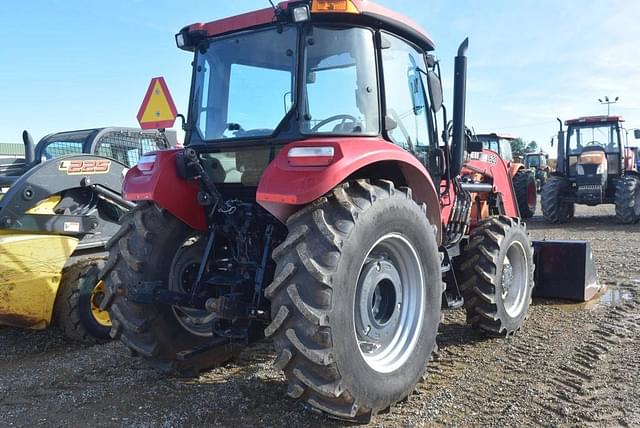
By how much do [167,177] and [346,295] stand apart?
1.59 metres

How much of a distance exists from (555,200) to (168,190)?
1191 centimetres

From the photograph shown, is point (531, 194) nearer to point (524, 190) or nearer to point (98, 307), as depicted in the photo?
point (524, 190)

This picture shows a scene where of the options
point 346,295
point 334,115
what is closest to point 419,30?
point 334,115

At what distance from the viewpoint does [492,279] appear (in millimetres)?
4625

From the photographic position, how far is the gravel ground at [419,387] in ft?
10.9

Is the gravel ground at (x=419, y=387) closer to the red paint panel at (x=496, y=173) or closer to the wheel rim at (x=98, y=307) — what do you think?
the wheel rim at (x=98, y=307)

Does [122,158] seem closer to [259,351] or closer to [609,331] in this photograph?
[259,351]

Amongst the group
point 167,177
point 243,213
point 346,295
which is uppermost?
point 167,177

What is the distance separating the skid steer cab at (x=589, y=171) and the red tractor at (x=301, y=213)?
10401mm

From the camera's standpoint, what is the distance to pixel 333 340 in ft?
9.09

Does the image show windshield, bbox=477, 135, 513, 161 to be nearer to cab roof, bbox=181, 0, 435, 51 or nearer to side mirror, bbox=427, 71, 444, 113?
side mirror, bbox=427, 71, 444, 113

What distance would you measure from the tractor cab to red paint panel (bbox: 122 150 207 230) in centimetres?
1190

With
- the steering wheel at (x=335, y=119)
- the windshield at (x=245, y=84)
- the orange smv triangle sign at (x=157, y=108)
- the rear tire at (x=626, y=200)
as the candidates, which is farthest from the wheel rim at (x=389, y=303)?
the rear tire at (x=626, y=200)

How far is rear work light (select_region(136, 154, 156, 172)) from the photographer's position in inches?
151
